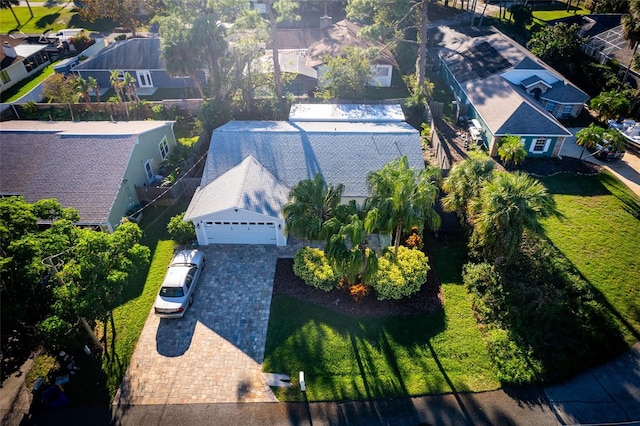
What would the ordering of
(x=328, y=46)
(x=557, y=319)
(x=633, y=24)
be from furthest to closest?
(x=328, y=46) → (x=633, y=24) → (x=557, y=319)

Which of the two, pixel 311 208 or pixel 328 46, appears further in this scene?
pixel 328 46

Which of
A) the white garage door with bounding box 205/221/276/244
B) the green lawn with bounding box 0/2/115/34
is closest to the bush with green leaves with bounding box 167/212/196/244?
the white garage door with bounding box 205/221/276/244

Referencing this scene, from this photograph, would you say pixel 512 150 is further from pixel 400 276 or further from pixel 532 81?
pixel 400 276

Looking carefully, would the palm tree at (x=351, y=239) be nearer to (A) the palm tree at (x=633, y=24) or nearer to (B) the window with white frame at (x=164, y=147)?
(B) the window with white frame at (x=164, y=147)

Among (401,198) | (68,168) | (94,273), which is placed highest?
(401,198)

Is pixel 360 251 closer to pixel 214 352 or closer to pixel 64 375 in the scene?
pixel 214 352

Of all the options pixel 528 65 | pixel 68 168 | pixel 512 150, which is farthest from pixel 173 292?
pixel 528 65

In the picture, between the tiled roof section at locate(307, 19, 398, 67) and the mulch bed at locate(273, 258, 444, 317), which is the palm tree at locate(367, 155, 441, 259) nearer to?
the mulch bed at locate(273, 258, 444, 317)
